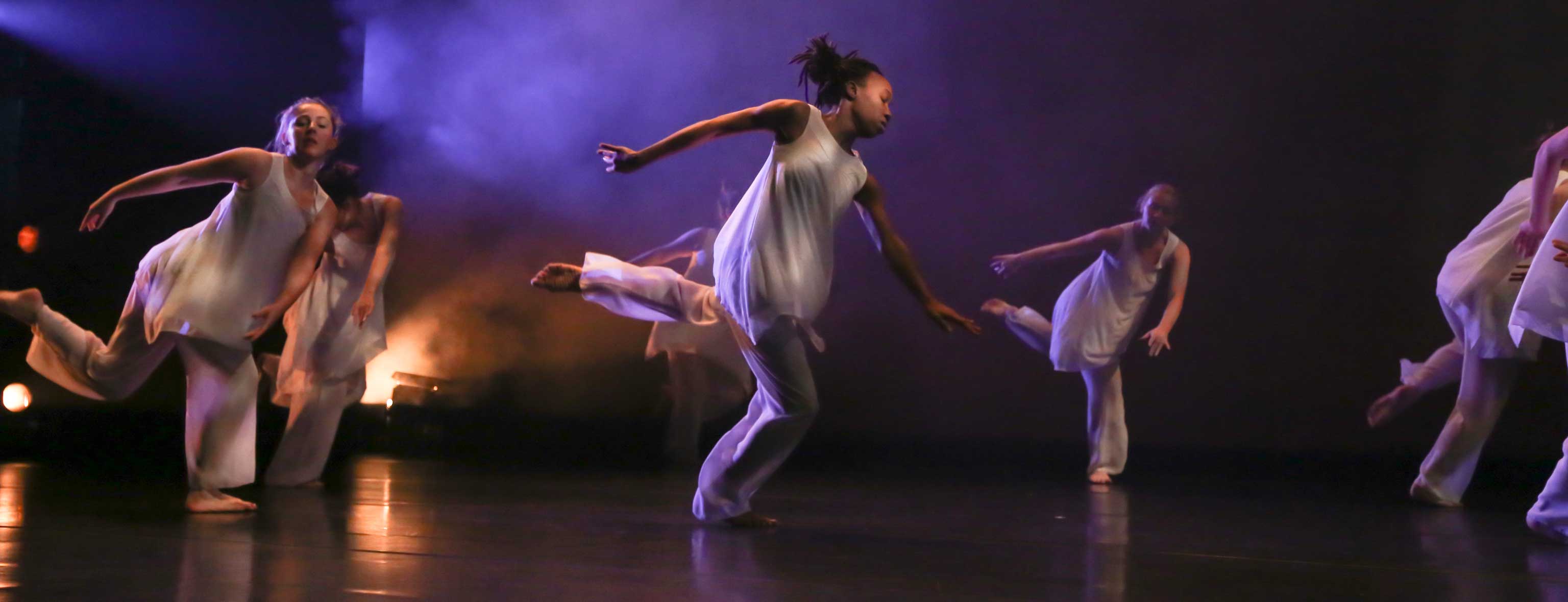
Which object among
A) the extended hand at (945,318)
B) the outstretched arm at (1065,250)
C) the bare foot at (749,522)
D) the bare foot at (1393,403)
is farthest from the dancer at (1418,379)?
the bare foot at (749,522)

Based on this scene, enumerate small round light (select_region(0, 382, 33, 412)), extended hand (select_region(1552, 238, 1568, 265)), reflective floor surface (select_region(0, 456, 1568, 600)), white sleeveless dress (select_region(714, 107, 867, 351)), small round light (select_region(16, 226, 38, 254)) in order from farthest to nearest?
small round light (select_region(16, 226, 38, 254)) → small round light (select_region(0, 382, 33, 412)) → white sleeveless dress (select_region(714, 107, 867, 351)) → extended hand (select_region(1552, 238, 1568, 265)) → reflective floor surface (select_region(0, 456, 1568, 600))

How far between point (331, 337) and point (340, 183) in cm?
54

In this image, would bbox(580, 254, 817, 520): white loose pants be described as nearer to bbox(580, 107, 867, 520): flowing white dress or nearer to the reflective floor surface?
bbox(580, 107, 867, 520): flowing white dress

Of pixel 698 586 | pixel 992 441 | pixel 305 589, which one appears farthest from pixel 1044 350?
pixel 305 589

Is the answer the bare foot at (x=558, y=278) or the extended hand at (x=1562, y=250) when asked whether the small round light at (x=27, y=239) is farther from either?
the extended hand at (x=1562, y=250)

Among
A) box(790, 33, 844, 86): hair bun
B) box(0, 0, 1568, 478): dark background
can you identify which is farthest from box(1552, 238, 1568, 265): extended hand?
box(0, 0, 1568, 478): dark background

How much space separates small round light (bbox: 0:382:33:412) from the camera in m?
6.02

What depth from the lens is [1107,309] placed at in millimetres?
5117

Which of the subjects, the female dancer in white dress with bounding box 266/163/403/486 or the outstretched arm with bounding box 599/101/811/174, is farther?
the female dancer in white dress with bounding box 266/163/403/486

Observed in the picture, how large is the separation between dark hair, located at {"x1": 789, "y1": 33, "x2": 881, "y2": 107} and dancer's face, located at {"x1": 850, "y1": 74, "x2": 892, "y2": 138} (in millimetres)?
21

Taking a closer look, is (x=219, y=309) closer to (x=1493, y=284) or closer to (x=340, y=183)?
(x=340, y=183)

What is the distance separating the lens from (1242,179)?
706cm

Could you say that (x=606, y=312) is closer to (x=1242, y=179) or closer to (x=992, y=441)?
(x=992, y=441)

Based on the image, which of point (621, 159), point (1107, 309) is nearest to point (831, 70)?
point (621, 159)
